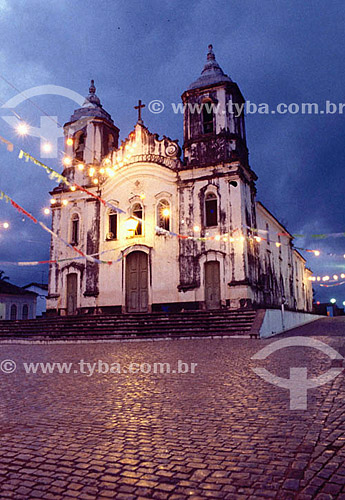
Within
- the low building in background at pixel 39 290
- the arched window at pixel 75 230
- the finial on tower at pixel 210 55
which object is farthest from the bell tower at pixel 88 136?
the low building in background at pixel 39 290

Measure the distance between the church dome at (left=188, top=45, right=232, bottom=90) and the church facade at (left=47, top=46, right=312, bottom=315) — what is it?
0.07 metres

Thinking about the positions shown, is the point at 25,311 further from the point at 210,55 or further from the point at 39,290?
the point at 210,55

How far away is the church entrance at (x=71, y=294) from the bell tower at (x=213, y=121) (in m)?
8.90

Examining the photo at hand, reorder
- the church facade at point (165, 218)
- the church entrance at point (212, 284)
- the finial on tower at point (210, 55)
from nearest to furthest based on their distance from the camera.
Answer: the church entrance at point (212, 284) → the church facade at point (165, 218) → the finial on tower at point (210, 55)

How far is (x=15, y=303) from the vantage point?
34.3m

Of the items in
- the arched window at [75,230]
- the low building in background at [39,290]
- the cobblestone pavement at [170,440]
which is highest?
the arched window at [75,230]

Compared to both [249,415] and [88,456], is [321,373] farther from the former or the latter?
[88,456]

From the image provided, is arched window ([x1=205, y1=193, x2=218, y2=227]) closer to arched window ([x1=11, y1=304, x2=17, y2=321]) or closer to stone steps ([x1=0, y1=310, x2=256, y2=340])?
stone steps ([x1=0, y1=310, x2=256, y2=340])

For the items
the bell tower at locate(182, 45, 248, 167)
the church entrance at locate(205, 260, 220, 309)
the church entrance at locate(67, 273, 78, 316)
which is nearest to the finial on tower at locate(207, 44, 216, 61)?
the bell tower at locate(182, 45, 248, 167)

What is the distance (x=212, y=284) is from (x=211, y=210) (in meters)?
3.76

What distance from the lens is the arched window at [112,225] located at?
2139cm

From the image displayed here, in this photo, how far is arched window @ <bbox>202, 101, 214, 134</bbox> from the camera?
20.8 metres

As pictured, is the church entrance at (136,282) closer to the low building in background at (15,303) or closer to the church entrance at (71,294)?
the church entrance at (71,294)

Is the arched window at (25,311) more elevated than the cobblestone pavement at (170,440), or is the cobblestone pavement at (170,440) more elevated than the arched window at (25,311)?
the arched window at (25,311)
